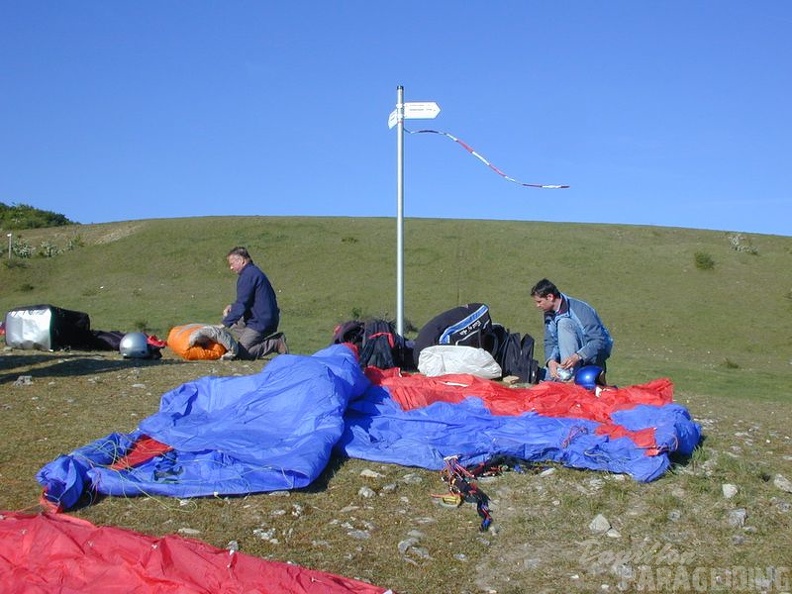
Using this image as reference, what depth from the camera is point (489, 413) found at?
7633mm

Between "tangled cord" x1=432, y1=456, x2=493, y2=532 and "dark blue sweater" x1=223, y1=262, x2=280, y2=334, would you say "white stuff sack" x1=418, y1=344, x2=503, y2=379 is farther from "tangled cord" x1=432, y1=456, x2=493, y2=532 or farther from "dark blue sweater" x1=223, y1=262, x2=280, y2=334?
"tangled cord" x1=432, y1=456, x2=493, y2=532

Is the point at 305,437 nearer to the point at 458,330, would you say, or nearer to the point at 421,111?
the point at 458,330

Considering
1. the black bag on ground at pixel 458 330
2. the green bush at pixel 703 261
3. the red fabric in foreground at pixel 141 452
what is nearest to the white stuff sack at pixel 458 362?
the black bag on ground at pixel 458 330

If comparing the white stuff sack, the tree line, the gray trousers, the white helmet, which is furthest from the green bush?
the tree line

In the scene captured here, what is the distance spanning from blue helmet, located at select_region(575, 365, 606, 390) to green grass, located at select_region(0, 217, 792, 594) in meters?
1.10

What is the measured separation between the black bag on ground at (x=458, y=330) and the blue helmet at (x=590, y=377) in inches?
106

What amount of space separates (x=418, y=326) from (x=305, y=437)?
60.1 ft

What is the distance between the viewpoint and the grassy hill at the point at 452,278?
25.5 m

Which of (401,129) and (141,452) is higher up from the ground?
(401,129)

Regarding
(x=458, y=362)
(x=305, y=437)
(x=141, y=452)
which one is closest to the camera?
(x=141, y=452)

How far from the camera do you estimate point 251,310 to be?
12.0 meters

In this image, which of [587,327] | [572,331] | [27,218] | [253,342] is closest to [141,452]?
[572,331]

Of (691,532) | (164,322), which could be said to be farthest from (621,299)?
(691,532)

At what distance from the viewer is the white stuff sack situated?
35.4ft
